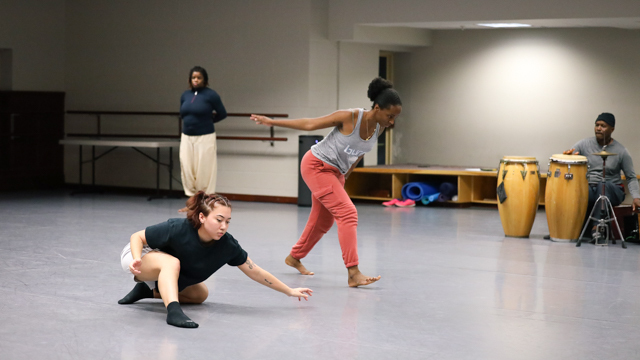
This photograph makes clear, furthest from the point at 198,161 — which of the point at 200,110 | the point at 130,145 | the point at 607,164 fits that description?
the point at 607,164

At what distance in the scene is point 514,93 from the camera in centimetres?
1002

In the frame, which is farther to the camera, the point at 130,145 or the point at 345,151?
the point at 130,145

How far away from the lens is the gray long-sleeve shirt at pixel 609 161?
6.71 metres

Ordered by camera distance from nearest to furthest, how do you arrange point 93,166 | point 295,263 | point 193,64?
point 295,263 < point 193,64 < point 93,166

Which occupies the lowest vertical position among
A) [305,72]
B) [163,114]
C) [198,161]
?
[198,161]

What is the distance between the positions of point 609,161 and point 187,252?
14.4 ft

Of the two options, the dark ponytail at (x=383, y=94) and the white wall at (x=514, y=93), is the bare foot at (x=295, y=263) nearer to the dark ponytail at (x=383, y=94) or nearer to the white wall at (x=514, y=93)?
the dark ponytail at (x=383, y=94)

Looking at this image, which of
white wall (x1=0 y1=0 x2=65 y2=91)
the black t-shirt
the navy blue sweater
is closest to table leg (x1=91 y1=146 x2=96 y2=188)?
white wall (x1=0 y1=0 x2=65 y2=91)

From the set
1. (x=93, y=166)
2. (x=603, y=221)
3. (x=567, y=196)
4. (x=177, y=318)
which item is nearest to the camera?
(x=177, y=318)

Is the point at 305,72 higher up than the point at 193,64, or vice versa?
the point at 193,64

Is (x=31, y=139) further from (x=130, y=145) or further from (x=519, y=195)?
(x=519, y=195)

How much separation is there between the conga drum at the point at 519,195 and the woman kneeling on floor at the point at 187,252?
348 cm

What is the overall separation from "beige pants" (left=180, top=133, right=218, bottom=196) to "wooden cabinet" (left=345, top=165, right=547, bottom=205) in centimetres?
191

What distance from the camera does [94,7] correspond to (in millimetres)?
10812
